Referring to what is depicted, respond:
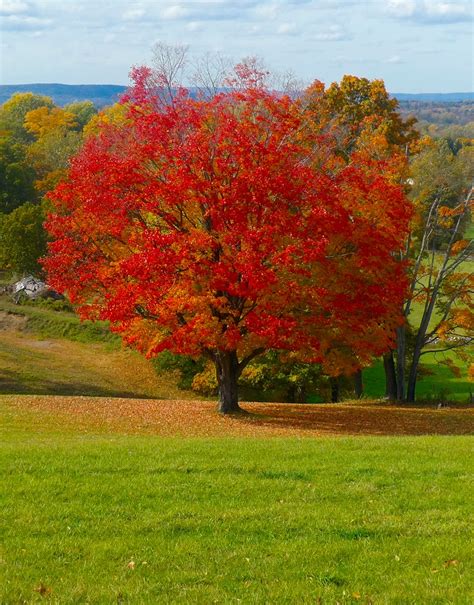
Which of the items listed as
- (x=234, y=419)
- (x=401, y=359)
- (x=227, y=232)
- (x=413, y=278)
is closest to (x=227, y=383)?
(x=234, y=419)

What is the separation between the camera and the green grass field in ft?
24.1

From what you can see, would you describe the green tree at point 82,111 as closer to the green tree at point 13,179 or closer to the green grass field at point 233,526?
the green tree at point 13,179

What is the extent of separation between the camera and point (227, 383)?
2514cm

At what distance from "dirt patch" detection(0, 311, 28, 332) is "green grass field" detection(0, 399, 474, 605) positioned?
126 ft

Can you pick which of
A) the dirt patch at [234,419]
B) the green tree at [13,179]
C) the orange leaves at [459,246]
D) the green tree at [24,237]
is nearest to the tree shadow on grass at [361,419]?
the dirt patch at [234,419]

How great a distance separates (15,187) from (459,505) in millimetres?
67699

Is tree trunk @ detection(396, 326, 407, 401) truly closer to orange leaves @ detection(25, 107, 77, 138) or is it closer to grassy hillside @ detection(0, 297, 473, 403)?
grassy hillside @ detection(0, 297, 473, 403)

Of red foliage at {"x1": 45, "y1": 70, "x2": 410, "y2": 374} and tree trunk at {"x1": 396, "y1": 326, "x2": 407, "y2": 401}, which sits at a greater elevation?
red foliage at {"x1": 45, "y1": 70, "x2": 410, "y2": 374}

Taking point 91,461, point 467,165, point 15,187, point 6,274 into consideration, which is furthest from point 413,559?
point 15,187

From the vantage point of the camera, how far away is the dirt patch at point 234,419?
21.7 meters

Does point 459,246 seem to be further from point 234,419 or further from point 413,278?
point 234,419

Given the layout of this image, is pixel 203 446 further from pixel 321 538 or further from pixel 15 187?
pixel 15 187

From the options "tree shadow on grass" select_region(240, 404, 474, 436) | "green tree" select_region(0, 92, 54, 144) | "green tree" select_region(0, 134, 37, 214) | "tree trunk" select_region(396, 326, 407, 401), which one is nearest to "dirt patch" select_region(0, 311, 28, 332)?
"green tree" select_region(0, 134, 37, 214)

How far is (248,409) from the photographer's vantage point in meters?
26.9
